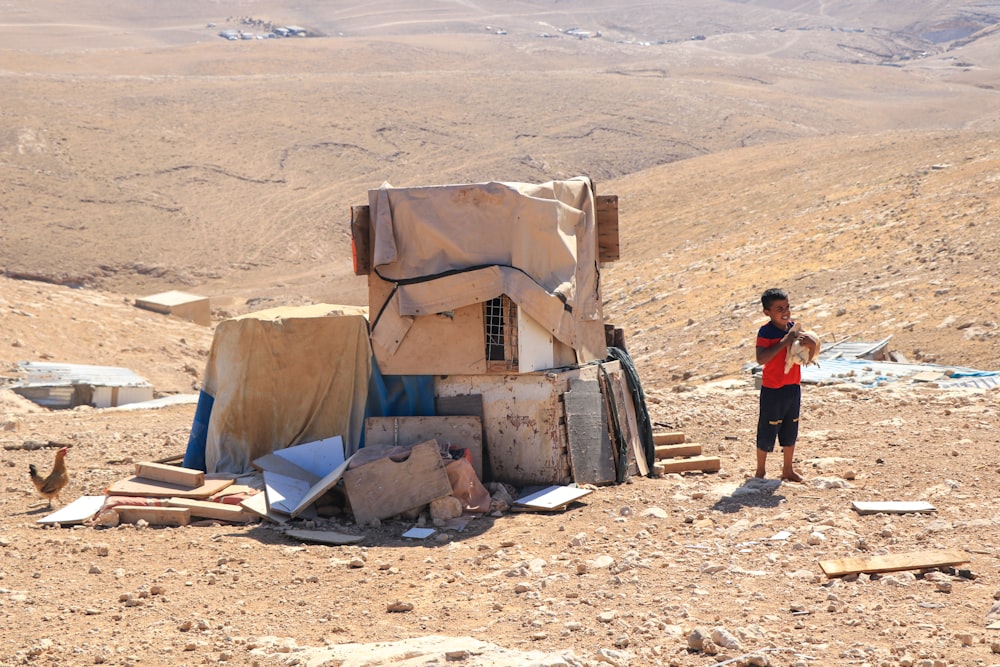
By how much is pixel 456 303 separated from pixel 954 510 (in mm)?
3647

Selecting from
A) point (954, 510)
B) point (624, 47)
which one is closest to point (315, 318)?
point (954, 510)

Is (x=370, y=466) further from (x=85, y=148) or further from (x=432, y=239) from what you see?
(x=85, y=148)

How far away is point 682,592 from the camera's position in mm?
5684

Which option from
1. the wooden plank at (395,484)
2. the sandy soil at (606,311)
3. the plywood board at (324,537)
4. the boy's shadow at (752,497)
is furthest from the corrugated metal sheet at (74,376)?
the boy's shadow at (752,497)

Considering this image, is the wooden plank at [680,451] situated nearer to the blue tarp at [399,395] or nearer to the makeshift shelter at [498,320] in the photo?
the makeshift shelter at [498,320]

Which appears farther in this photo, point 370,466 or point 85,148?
point 85,148

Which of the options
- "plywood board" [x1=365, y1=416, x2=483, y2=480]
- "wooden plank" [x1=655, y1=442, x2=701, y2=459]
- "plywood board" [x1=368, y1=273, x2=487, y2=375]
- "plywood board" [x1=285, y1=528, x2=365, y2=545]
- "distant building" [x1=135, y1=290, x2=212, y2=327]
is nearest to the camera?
"plywood board" [x1=285, y1=528, x2=365, y2=545]

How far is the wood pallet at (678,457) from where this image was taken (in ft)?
28.4

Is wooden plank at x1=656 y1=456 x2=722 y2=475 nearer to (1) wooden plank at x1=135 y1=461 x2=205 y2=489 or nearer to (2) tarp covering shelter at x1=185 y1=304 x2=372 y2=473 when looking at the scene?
(2) tarp covering shelter at x1=185 y1=304 x2=372 y2=473

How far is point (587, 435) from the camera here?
326 inches

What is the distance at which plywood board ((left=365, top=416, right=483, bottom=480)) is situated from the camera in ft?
26.8

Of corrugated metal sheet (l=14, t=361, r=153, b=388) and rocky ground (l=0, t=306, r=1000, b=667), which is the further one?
corrugated metal sheet (l=14, t=361, r=153, b=388)

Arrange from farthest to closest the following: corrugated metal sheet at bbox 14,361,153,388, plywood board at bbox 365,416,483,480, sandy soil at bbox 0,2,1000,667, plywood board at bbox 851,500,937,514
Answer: corrugated metal sheet at bbox 14,361,153,388, plywood board at bbox 365,416,483,480, plywood board at bbox 851,500,937,514, sandy soil at bbox 0,2,1000,667

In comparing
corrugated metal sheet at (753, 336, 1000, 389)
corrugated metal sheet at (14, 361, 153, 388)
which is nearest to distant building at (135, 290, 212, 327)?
corrugated metal sheet at (14, 361, 153, 388)
